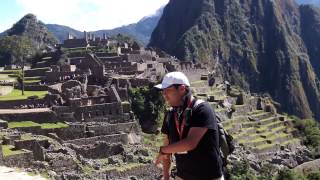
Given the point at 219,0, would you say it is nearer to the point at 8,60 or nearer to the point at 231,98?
the point at 8,60

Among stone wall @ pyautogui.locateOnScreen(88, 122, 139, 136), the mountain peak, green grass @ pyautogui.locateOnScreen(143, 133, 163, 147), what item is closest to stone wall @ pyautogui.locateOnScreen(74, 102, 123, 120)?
stone wall @ pyautogui.locateOnScreen(88, 122, 139, 136)

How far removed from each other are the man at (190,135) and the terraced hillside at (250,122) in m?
37.6

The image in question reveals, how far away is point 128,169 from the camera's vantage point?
30.8m

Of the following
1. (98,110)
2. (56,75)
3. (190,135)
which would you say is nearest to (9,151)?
(98,110)

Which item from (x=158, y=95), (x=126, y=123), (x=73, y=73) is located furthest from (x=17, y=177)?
(x=73, y=73)

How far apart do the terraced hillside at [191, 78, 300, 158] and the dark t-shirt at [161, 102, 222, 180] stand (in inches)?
1483

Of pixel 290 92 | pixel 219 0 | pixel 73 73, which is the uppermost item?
pixel 219 0

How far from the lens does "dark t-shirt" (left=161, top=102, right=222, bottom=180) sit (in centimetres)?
735

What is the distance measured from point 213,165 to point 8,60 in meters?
63.9

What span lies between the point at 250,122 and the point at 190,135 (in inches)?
1771

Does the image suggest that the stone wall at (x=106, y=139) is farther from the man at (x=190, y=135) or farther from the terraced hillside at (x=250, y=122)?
the man at (x=190, y=135)

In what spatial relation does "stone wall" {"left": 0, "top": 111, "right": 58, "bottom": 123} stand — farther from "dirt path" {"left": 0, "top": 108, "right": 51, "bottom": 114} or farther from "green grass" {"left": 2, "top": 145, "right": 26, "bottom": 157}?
"green grass" {"left": 2, "top": 145, "right": 26, "bottom": 157}

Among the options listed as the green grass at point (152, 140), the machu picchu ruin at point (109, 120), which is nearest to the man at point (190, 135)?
the machu picchu ruin at point (109, 120)

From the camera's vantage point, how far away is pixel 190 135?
288 inches
